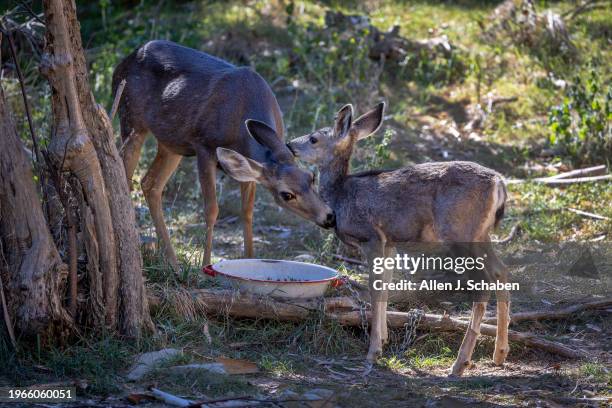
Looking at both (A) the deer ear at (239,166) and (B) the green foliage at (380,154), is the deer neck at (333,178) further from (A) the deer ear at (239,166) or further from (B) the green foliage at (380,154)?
(B) the green foliage at (380,154)

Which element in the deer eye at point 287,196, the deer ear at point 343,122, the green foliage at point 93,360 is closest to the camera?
the green foliage at point 93,360

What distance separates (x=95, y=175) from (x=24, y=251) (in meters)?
0.65

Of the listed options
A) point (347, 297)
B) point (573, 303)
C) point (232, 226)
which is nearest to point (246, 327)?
point (347, 297)

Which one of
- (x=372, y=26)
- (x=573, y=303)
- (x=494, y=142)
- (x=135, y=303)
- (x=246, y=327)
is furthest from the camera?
(x=372, y=26)

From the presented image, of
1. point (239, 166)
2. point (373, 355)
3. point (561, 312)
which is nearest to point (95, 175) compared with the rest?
point (239, 166)

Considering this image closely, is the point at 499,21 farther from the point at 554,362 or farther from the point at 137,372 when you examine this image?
the point at 137,372

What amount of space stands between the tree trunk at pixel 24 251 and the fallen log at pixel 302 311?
1212mm

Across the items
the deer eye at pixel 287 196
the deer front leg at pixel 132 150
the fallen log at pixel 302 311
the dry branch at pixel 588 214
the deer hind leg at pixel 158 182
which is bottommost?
the dry branch at pixel 588 214

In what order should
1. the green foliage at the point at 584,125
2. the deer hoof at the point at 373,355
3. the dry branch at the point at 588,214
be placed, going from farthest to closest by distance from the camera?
the green foliage at the point at 584,125, the dry branch at the point at 588,214, the deer hoof at the point at 373,355

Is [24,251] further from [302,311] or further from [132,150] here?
[132,150]

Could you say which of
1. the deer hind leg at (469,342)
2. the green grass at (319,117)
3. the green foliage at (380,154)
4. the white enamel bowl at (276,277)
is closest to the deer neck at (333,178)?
the white enamel bowl at (276,277)

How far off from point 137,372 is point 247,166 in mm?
2319

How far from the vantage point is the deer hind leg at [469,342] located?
6.29m

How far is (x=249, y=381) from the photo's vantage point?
18.9 feet
